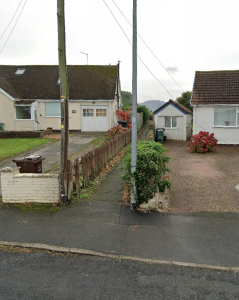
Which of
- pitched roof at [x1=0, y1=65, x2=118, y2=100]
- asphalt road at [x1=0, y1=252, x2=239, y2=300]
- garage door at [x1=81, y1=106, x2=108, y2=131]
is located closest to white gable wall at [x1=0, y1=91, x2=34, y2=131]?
pitched roof at [x1=0, y1=65, x2=118, y2=100]

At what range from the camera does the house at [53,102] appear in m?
22.9

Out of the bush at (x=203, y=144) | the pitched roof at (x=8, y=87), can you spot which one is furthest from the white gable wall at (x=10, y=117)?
the bush at (x=203, y=144)

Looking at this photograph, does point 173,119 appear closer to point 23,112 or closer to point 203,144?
point 203,144

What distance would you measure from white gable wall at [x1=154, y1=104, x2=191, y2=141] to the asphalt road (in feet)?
58.6

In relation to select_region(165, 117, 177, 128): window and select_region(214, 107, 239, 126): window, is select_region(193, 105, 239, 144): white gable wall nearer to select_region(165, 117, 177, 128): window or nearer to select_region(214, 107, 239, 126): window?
select_region(214, 107, 239, 126): window

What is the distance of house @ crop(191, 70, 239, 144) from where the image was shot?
17391 millimetres

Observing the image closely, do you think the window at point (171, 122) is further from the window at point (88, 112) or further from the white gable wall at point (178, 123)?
the window at point (88, 112)

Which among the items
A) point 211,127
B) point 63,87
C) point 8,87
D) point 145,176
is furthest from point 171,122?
point 63,87

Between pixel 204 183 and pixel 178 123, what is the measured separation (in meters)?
13.0

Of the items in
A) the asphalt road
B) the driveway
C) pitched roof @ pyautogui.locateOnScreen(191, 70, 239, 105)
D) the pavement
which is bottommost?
the asphalt road

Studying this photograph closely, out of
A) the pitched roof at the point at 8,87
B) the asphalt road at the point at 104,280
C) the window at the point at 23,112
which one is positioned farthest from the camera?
the window at the point at 23,112

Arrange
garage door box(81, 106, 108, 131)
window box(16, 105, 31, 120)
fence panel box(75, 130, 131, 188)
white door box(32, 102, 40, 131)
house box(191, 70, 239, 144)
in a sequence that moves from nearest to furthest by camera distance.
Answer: fence panel box(75, 130, 131, 188) < house box(191, 70, 239, 144) < white door box(32, 102, 40, 131) < window box(16, 105, 31, 120) < garage door box(81, 106, 108, 131)

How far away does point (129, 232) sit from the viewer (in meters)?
5.45

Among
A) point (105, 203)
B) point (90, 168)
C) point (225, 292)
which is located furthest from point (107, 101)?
point (225, 292)
